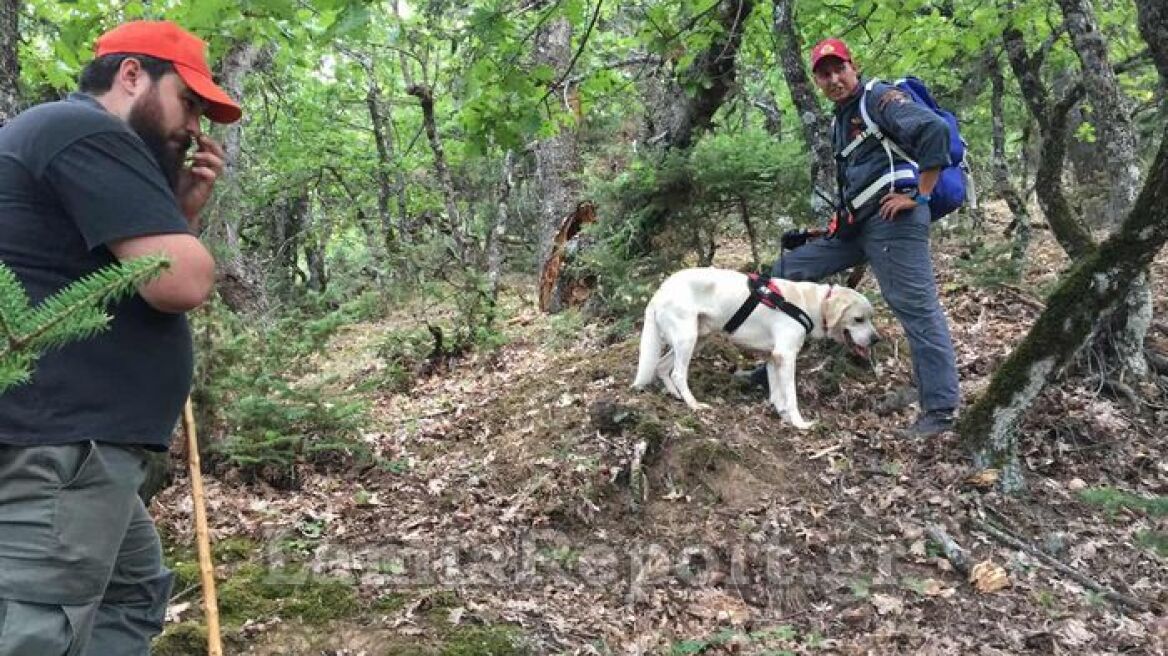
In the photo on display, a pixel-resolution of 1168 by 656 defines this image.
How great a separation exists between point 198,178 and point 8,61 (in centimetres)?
322

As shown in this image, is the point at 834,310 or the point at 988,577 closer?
the point at 988,577

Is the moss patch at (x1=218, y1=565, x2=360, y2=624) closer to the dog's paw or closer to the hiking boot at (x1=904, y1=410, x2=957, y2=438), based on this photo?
the dog's paw

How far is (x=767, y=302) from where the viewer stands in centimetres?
646

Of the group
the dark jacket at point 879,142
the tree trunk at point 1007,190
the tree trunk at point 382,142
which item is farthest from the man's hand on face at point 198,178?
the tree trunk at point 382,142

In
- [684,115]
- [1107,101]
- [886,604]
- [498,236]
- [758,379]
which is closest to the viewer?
[886,604]

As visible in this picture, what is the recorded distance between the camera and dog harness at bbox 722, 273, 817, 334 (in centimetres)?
647

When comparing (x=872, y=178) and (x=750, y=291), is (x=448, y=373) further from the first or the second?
(x=872, y=178)

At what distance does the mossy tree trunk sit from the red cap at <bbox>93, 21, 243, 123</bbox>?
521cm

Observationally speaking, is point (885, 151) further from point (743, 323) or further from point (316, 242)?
point (316, 242)

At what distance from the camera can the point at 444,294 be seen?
1006 cm

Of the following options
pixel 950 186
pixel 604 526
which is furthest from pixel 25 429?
pixel 950 186

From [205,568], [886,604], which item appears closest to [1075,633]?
[886,604]

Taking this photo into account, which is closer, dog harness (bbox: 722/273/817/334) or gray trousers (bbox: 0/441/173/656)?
gray trousers (bbox: 0/441/173/656)

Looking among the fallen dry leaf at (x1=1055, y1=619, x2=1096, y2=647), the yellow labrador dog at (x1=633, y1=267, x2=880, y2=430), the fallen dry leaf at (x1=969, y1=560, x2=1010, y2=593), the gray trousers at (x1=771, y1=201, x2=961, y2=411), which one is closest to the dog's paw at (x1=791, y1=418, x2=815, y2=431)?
the yellow labrador dog at (x1=633, y1=267, x2=880, y2=430)
